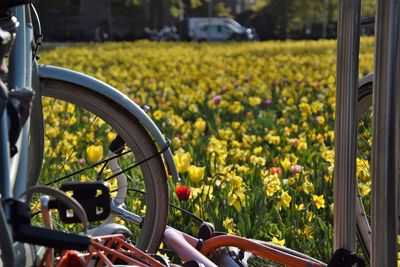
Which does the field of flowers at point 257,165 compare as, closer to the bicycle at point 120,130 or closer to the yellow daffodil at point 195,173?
the yellow daffodil at point 195,173

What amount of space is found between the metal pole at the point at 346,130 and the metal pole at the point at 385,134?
0.21 m

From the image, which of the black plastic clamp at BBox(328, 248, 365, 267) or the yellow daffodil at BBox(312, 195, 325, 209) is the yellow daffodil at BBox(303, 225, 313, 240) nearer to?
the yellow daffodil at BBox(312, 195, 325, 209)

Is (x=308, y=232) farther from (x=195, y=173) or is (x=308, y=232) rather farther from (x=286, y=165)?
(x=286, y=165)

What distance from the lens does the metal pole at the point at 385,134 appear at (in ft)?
6.95

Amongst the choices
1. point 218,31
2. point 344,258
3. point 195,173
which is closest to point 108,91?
point 344,258

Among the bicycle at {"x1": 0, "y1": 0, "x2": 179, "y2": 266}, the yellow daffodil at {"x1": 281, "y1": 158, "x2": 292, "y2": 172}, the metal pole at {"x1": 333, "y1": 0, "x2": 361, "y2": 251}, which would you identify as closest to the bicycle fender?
the bicycle at {"x1": 0, "y1": 0, "x2": 179, "y2": 266}

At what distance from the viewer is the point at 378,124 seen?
2156 millimetres

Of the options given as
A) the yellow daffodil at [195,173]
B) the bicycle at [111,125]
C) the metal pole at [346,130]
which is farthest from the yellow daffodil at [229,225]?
the metal pole at [346,130]

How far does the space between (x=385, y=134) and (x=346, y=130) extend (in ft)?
0.88

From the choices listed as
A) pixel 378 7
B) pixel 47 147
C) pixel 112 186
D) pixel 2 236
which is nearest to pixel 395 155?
pixel 378 7

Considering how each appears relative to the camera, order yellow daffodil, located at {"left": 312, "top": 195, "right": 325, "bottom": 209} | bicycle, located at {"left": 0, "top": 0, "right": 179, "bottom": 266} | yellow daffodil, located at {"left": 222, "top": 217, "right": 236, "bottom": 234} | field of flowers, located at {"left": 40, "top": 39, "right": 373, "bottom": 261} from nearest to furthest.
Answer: bicycle, located at {"left": 0, "top": 0, "right": 179, "bottom": 266}
yellow daffodil, located at {"left": 222, "top": 217, "right": 236, "bottom": 234}
field of flowers, located at {"left": 40, "top": 39, "right": 373, "bottom": 261}
yellow daffodil, located at {"left": 312, "top": 195, "right": 325, "bottom": 209}

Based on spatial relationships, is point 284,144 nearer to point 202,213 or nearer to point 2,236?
point 202,213

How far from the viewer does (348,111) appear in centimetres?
240

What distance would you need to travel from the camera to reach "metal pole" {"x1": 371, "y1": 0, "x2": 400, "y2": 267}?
2.12m
